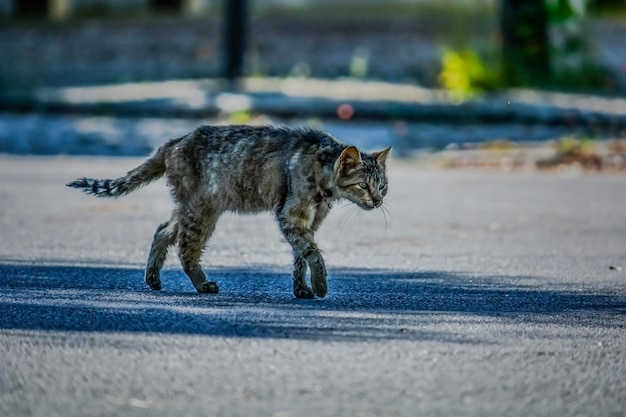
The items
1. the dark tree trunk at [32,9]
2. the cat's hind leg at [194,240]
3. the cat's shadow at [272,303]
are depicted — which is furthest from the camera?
the dark tree trunk at [32,9]

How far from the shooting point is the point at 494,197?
1470cm

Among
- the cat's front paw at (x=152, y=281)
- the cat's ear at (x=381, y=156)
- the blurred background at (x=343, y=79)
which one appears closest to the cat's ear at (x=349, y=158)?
the cat's ear at (x=381, y=156)

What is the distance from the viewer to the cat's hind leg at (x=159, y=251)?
28.8ft

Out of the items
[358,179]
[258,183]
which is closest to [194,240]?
[258,183]

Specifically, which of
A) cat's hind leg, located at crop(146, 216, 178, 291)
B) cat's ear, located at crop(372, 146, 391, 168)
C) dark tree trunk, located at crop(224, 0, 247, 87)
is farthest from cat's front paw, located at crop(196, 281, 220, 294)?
dark tree trunk, located at crop(224, 0, 247, 87)

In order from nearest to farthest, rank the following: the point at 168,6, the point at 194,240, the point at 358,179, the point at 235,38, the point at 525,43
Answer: the point at 358,179, the point at 194,240, the point at 235,38, the point at 525,43, the point at 168,6

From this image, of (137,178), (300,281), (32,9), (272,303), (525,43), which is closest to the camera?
(272,303)

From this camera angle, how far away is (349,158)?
28.1 ft

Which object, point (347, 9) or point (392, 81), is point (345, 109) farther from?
point (347, 9)

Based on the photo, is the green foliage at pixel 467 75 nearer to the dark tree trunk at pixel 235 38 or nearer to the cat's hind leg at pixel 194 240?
the dark tree trunk at pixel 235 38

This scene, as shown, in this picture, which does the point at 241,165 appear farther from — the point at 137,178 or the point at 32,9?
the point at 32,9

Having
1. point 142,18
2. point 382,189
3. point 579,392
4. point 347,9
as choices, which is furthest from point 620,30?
point 579,392

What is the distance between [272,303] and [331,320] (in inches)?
27.7

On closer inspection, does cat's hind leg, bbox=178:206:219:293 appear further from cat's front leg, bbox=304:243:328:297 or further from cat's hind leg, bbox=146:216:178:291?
cat's front leg, bbox=304:243:328:297
